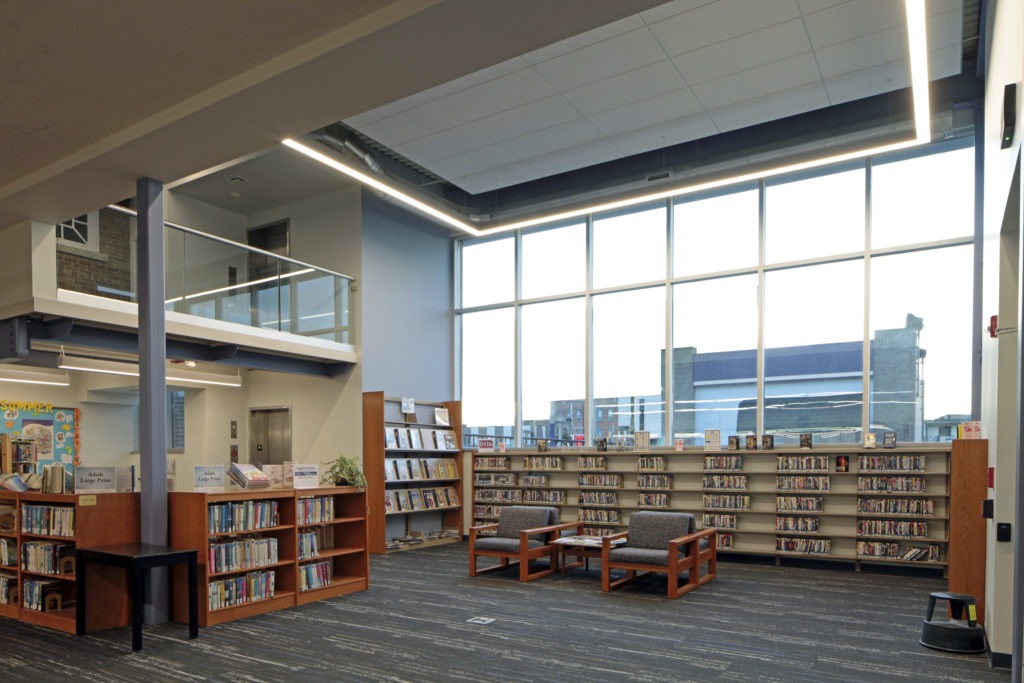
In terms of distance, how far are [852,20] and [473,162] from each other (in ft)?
16.7

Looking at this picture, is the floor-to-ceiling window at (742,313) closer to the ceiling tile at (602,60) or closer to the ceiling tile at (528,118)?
the ceiling tile at (528,118)

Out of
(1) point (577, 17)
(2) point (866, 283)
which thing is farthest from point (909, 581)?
(1) point (577, 17)

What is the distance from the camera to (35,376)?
1216cm

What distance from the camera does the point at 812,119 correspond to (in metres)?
9.80

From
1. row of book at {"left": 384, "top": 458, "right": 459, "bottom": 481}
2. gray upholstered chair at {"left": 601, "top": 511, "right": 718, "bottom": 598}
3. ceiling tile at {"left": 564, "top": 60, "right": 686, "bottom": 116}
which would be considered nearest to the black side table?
gray upholstered chair at {"left": 601, "top": 511, "right": 718, "bottom": 598}

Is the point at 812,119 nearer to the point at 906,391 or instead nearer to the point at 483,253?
the point at 906,391

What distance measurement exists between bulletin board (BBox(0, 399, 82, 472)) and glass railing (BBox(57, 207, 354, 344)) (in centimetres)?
508

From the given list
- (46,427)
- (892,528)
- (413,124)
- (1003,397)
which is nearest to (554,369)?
(413,124)

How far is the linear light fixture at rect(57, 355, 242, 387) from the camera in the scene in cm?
1037

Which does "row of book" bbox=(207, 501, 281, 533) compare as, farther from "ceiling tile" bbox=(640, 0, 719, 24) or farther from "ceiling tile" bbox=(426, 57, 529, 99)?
"ceiling tile" bbox=(640, 0, 719, 24)

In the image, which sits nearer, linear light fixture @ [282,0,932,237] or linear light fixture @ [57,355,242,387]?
linear light fixture @ [282,0,932,237]

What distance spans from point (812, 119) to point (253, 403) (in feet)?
31.7

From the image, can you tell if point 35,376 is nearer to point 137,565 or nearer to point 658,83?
point 137,565

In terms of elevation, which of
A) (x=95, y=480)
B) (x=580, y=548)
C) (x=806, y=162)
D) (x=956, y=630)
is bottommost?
(x=580, y=548)
